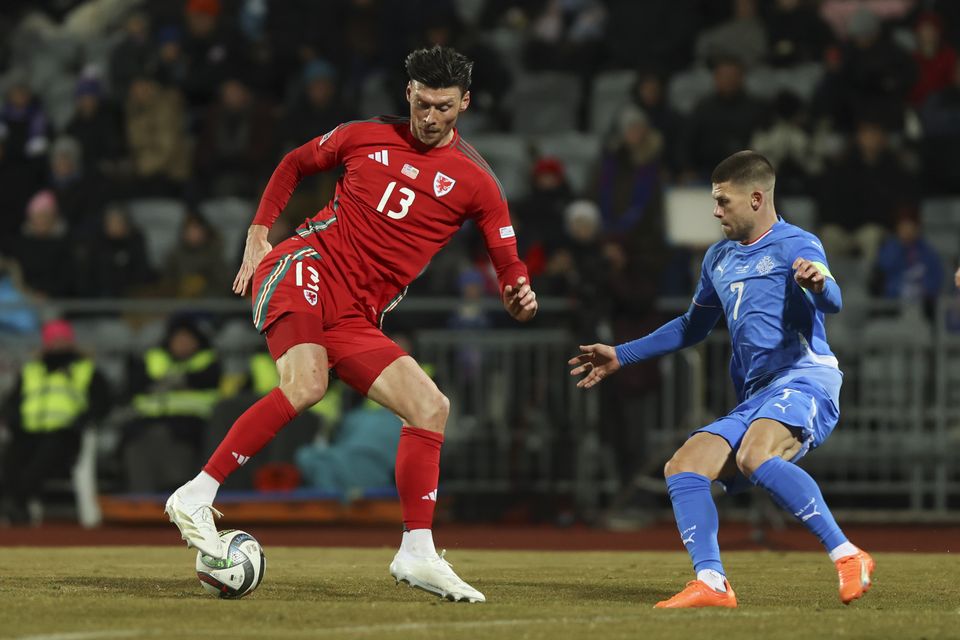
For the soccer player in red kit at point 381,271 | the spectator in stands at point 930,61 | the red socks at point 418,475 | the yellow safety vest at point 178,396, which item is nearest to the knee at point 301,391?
the soccer player in red kit at point 381,271

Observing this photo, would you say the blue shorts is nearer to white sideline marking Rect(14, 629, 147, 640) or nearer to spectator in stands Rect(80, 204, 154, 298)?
white sideline marking Rect(14, 629, 147, 640)

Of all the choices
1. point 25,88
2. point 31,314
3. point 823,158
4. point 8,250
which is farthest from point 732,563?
point 25,88

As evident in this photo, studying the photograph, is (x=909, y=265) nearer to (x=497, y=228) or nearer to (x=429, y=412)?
(x=497, y=228)

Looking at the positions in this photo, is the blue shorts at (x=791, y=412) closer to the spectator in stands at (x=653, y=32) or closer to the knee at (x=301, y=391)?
the knee at (x=301, y=391)

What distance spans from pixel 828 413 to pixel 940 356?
781 cm

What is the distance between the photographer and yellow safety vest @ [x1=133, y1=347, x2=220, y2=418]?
50.4 feet

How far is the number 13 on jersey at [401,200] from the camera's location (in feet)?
26.0

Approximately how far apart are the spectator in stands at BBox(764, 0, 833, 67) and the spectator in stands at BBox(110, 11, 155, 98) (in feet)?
24.9

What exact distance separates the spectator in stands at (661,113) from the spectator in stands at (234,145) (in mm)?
4305

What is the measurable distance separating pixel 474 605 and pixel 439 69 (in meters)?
2.49

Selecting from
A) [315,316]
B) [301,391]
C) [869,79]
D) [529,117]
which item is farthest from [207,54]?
[301,391]

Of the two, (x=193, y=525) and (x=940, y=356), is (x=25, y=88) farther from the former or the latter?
(x=193, y=525)

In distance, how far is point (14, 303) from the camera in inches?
634

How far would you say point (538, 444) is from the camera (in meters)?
15.1
